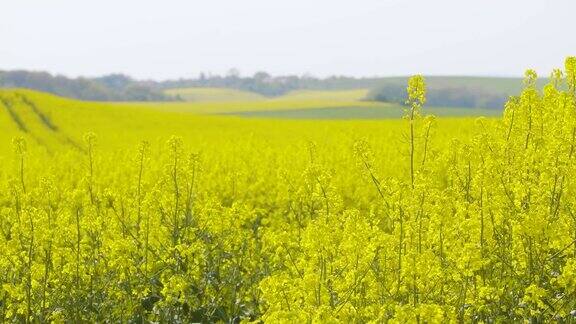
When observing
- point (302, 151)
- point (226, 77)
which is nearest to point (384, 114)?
point (302, 151)

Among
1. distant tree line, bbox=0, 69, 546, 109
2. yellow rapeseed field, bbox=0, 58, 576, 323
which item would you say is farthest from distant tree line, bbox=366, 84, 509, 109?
yellow rapeseed field, bbox=0, 58, 576, 323

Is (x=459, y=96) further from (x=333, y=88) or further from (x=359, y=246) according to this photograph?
(x=359, y=246)

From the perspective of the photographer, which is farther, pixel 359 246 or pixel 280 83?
pixel 280 83

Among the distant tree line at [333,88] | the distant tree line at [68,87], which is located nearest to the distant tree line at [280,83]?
the distant tree line at [333,88]

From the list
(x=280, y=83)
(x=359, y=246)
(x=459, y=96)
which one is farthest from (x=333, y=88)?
(x=359, y=246)

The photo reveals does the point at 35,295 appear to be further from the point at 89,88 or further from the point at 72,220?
the point at 89,88

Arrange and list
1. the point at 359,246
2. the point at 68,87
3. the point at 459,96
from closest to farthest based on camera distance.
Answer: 1. the point at 359,246
2. the point at 459,96
3. the point at 68,87

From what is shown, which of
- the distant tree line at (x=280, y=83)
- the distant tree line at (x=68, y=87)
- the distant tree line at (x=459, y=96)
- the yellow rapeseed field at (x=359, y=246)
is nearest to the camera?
the yellow rapeseed field at (x=359, y=246)

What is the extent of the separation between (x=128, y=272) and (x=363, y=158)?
8.58ft

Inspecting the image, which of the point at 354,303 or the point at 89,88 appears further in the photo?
the point at 89,88

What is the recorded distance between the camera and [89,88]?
129 metres

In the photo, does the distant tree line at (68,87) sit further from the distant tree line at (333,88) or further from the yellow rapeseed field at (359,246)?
the yellow rapeseed field at (359,246)

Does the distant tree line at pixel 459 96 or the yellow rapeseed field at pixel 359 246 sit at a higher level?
the yellow rapeseed field at pixel 359 246

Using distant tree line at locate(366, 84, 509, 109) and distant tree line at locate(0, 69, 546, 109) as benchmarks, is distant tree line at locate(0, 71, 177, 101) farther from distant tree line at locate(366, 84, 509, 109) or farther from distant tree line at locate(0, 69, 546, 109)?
distant tree line at locate(366, 84, 509, 109)
